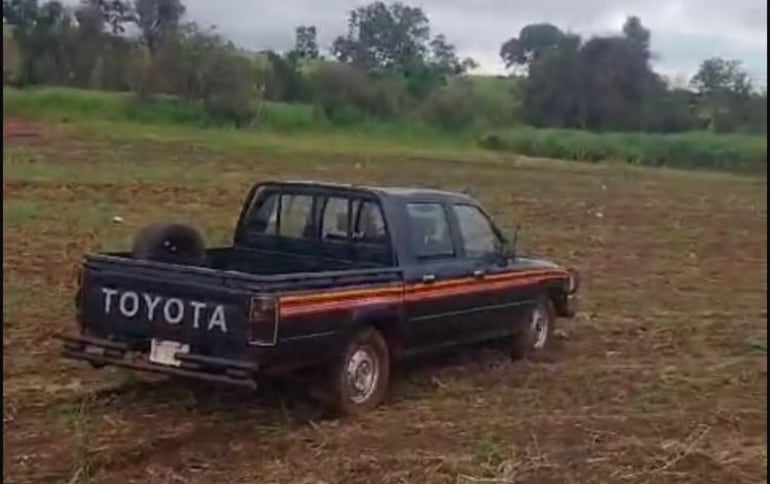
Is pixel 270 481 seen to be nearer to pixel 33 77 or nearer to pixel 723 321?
pixel 723 321

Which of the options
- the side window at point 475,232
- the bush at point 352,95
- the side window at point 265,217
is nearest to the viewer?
the side window at point 265,217

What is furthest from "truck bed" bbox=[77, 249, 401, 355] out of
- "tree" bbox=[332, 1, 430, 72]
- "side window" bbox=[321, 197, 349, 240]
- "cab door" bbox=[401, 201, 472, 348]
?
"tree" bbox=[332, 1, 430, 72]

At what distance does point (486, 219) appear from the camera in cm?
958

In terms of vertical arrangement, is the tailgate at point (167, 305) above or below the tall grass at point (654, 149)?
above

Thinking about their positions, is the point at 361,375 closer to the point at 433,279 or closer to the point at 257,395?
the point at 257,395

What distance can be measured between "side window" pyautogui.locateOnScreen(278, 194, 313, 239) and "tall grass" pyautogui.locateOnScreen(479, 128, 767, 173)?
35152 millimetres

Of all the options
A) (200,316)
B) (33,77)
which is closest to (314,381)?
(200,316)

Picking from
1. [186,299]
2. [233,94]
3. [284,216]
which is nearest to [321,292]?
[186,299]

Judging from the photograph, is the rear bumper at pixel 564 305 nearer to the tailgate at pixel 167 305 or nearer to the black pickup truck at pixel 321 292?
the black pickup truck at pixel 321 292

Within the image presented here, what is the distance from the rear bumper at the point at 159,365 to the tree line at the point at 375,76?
1297 inches

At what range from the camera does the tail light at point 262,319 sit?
283 inches

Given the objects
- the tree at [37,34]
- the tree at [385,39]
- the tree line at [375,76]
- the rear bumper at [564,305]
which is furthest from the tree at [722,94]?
the rear bumper at [564,305]

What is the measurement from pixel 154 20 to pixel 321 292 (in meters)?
41.1

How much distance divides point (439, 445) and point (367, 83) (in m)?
38.5
